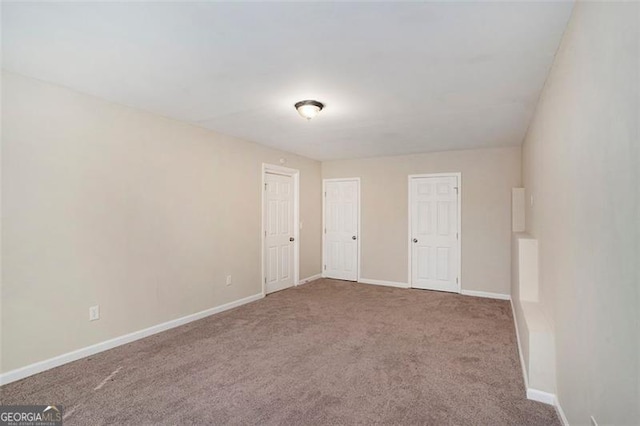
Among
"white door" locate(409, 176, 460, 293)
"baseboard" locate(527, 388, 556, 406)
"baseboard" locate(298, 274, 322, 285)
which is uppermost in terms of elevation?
"white door" locate(409, 176, 460, 293)

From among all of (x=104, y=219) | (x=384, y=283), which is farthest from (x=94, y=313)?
(x=384, y=283)

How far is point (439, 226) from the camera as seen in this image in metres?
5.73

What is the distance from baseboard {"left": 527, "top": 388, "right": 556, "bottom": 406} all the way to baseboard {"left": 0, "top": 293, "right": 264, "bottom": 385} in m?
3.48

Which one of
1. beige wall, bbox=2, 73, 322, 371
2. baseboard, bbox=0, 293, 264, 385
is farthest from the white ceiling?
baseboard, bbox=0, 293, 264, 385

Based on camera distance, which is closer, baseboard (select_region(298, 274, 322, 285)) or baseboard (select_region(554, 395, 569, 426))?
baseboard (select_region(554, 395, 569, 426))

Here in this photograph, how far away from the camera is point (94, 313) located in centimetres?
312

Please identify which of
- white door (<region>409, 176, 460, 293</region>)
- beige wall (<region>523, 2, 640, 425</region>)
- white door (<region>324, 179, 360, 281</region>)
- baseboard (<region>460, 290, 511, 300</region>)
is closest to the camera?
beige wall (<region>523, 2, 640, 425</region>)

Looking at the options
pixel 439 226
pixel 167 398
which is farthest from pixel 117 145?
pixel 439 226

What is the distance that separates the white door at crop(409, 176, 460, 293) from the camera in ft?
18.4

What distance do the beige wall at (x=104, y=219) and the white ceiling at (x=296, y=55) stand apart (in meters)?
0.30

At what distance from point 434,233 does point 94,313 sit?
4.89 m

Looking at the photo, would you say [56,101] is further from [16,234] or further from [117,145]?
[16,234]

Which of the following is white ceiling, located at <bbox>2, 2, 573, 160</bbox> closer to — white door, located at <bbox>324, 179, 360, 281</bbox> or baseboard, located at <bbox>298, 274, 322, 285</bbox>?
white door, located at <bbox>324, 179, 360, 281</bbox>

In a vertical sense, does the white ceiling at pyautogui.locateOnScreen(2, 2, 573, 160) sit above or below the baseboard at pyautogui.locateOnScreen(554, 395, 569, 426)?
above
